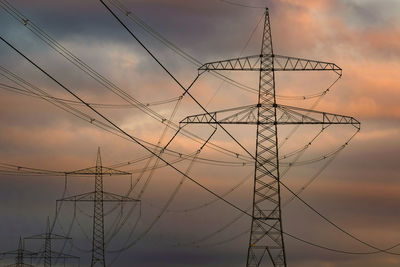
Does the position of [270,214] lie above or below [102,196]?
below

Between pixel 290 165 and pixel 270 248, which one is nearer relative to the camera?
pixel 270 248

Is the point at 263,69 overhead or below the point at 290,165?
overhead

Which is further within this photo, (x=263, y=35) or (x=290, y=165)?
(x=290, y=165)

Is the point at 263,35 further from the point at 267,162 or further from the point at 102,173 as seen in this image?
the point at 102,173

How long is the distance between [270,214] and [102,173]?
1846 cm

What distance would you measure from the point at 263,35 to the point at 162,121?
17.8m

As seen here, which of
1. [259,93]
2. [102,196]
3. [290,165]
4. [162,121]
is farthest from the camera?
[102,196]

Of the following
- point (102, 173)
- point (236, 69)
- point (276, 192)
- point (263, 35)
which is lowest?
point (276, 192)

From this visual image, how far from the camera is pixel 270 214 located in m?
59.2

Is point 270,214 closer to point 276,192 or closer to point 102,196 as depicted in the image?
point 276,192

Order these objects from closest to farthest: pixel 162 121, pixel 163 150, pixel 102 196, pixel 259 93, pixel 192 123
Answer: pixel 162 121, pixel 163 150, pixel 192 123, pixel 259 93, pixel 102 196

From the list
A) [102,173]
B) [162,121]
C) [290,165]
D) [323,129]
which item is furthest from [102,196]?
[162,121]

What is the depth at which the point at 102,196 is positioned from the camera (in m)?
74.6

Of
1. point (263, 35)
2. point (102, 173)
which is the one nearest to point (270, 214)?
point (263, 35)
